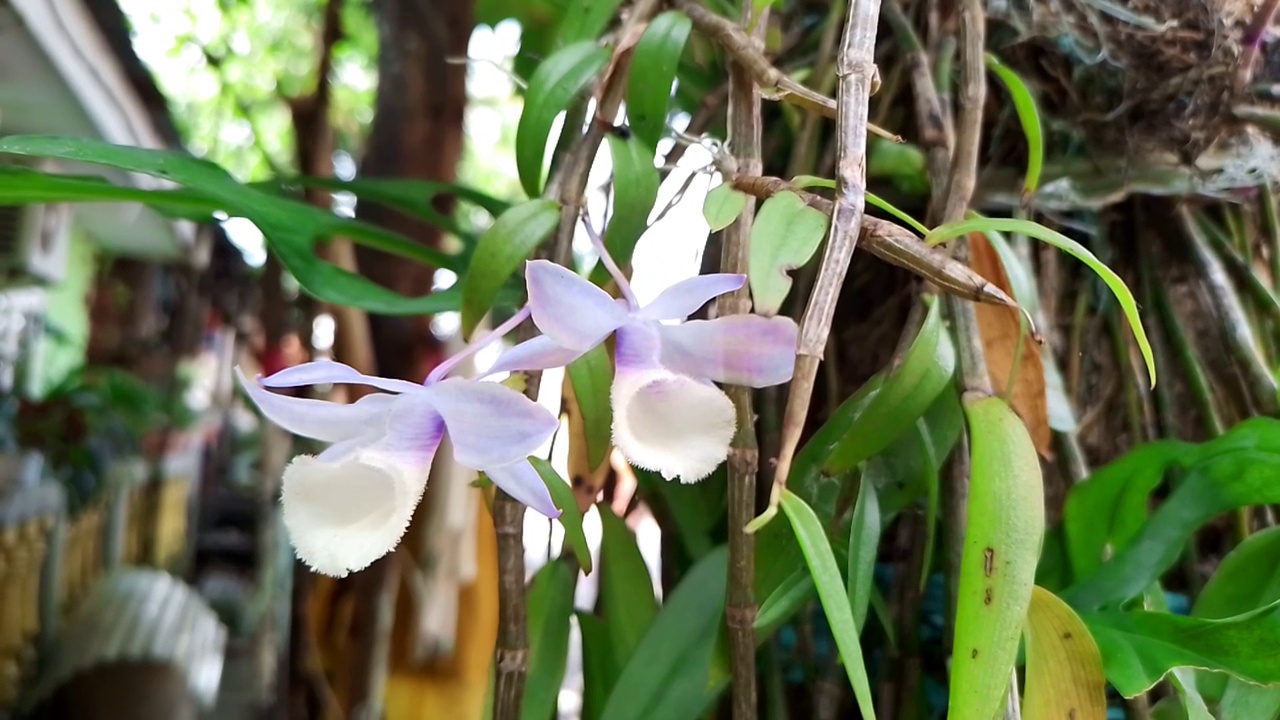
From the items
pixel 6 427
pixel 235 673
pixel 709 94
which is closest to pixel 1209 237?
pixel 709 94

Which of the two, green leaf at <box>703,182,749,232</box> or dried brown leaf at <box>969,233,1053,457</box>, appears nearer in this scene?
green leaf at <box>703,182,749,232</box>

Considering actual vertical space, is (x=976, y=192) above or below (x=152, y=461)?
above

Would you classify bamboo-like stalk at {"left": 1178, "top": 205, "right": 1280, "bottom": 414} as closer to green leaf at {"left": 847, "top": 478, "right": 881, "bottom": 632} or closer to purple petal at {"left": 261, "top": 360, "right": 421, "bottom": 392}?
green leaf at {"left": 847, "top": 478, "right": 881, "bottom": 632}

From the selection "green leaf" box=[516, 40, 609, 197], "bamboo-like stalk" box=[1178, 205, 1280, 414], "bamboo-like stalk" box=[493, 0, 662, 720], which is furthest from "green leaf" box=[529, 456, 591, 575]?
"bamboo-like stalk" box=[1178, 205, 1280, 414]

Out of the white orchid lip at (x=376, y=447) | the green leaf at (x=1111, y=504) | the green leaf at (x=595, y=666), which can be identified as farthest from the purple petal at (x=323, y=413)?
the green leaf at (x=1111, y=504)

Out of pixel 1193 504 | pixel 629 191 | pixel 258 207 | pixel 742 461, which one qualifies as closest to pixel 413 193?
pixel 258 207

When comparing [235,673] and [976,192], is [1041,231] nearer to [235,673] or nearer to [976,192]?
[976,192]

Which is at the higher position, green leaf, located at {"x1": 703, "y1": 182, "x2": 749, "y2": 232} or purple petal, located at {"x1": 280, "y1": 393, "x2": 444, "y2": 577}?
green leaf, located at {"x1": 703, "y1": 182, "x2": 749, "y2": 232}
